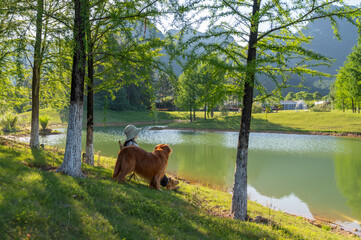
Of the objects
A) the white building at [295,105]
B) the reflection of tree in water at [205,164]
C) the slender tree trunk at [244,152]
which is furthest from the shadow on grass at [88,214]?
the white building at [295,105]

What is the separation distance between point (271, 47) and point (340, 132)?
3352 cm

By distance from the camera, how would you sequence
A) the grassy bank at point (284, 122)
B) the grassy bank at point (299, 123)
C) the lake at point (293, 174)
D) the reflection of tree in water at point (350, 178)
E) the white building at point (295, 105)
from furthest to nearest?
the white building at point (295, 105)
the grassy bank at point (284, 122)
the grassy bank at point (299, 123)
the reflection of tree in water at point (350, 178)
the lake at point (293, 174)

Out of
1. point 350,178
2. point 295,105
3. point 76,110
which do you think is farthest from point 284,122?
point 295,105

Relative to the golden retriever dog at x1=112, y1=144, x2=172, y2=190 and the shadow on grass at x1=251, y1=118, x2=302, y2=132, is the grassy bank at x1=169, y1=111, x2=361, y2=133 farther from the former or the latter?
the golden retriever dog at x1=112, y1=144, x2=172, y2=190

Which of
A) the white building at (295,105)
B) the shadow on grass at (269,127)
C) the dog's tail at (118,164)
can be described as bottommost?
the shadow on grass at (269,127)

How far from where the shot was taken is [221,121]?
44.8 metres

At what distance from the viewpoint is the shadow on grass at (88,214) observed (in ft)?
11.5

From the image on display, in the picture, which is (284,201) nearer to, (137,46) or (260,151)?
(137,46)

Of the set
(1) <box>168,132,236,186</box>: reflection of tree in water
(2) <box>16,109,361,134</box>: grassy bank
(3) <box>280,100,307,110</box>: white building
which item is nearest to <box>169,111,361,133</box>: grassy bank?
(2) <box>16,109,361,134</box>: grassy bank

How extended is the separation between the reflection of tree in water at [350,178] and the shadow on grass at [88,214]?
7122mm

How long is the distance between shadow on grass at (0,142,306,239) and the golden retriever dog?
677 millimetres

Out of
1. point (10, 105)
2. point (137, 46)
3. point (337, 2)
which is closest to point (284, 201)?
point (337, 2)

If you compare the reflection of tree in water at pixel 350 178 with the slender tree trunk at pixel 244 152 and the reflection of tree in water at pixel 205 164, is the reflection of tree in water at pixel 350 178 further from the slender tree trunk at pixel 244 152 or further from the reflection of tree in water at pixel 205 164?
the slender tree trunk at pixel 244 152

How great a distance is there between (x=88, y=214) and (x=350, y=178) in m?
14.9
